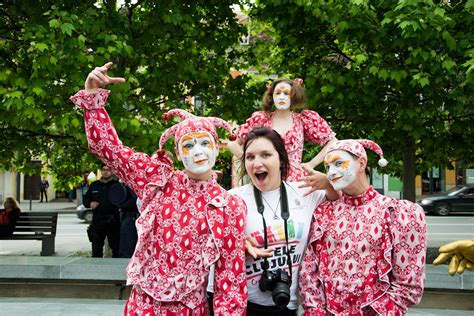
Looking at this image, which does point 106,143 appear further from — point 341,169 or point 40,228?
point 40,228

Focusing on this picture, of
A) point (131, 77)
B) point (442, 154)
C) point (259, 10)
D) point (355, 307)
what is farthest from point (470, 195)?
point (355, 307)

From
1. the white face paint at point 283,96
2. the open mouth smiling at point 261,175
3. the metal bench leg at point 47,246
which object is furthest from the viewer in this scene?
the metal bench leg at point 47,246

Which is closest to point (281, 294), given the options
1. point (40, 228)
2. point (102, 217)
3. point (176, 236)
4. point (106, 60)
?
point (176, 236)

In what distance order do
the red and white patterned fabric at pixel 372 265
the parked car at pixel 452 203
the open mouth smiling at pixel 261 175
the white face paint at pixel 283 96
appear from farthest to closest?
the parked car at pixel 452 203
the white face paint at pixel 283 96
the open mouth smiling at pixel 261 175
the red and white patterned fabric at pixel 372 265

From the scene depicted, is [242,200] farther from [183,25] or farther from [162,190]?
[183,25]

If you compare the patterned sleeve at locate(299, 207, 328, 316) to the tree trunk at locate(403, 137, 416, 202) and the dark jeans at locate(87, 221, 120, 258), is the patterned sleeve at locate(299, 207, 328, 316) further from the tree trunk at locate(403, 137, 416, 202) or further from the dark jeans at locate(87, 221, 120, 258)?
the tree trunk at locate(403, 137, 416, 202)

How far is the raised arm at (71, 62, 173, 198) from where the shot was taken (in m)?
2.86

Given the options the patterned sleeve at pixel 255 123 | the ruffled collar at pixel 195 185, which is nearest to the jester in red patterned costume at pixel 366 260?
the ruffled collar at pixel 195 185

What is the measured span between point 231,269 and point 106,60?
18.5ft

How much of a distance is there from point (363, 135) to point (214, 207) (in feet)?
25.1

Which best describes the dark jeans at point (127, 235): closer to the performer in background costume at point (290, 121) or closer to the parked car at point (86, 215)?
the performer in background costume at point (290, 121)

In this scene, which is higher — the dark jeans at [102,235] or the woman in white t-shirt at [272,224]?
the woman in white t-shirt at [272,224]

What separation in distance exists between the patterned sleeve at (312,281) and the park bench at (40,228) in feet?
29.7

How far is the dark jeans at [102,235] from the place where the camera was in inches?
377
